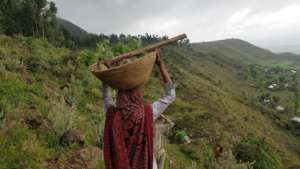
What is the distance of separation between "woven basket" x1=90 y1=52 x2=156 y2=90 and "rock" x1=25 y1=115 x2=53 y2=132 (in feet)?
9.92

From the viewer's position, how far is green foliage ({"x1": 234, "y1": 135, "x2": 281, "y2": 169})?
385 inches

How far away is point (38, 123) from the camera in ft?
17.8

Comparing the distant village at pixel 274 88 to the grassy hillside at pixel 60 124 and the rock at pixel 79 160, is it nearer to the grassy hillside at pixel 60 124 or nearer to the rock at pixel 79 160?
the grassy hillside at pixel 60 124

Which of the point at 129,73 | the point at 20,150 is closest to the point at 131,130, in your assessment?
the point at 129,73

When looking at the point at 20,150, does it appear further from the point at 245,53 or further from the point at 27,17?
the point at 245,53

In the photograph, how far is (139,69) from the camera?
2695 millimetres

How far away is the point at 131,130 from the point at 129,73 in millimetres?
526

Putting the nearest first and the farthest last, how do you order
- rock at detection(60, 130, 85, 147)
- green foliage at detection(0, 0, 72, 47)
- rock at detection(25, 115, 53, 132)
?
rock at detection(60, 130, 85, 147) → rock at detection(25, 115, 53, 132) → green foliage at detection(0, 0, 72, 47)

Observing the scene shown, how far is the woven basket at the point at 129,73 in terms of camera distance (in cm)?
264

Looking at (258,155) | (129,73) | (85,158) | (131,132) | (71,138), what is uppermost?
(129,73)

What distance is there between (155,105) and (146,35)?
75.8m

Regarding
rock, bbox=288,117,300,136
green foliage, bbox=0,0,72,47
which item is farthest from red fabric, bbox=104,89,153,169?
rock, bbox=288,117,300,136

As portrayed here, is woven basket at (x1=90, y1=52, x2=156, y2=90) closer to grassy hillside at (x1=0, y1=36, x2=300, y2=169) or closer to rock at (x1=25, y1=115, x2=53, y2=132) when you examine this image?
grassy hillside at (x1=0, y1=36, x2=300, y2=169)

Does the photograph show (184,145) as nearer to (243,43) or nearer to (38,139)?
(38,139)
